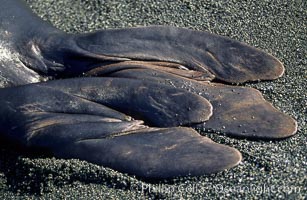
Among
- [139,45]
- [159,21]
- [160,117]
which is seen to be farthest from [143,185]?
[159,21]

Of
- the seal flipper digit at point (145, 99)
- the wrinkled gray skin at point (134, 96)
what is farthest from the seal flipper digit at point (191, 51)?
the seal flipper digit at point (145, 99)

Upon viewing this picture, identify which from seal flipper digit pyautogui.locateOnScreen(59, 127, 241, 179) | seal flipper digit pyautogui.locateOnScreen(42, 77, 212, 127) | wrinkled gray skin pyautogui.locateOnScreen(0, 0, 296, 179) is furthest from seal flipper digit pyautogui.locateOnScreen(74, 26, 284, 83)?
seal flipper digit pyautogui.locateOnScreen(59, 127, 241, 179)

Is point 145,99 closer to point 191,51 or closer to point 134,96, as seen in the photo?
point 134,96

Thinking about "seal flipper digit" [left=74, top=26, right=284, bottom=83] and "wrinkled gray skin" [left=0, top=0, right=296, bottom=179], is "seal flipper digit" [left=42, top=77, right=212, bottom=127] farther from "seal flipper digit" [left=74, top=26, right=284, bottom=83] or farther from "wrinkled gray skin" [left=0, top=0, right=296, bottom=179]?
"seal flipper digit" [left=74, top=26, right=284, bottom=83]

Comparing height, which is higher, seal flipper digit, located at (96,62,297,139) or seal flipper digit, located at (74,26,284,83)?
seal flipper digit, located at (74,26,284,83)

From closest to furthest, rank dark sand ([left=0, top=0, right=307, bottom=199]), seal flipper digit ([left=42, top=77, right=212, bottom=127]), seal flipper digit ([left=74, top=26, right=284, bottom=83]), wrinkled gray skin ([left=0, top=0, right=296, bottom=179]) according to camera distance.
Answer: dark sand ([left=0, top=0, right=307, bottom=199]), wrinkled gray skin ([left=0, top=0, right=296, bottom=179]), seal flipper digit ([left=42, top=77, right=212, bottom=127]), seal flipper digit ([left=74, top=26, right=284, bottom=83])

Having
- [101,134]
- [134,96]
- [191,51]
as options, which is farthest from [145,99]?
[191,51]
